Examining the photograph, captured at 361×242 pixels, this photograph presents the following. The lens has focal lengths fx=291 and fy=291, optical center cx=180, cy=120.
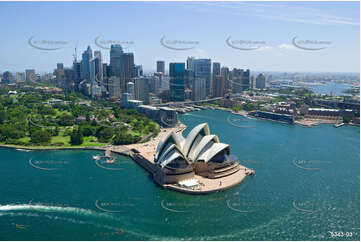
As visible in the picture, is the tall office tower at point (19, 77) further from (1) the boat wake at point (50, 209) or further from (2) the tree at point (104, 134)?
(1) the boat wake at point (50, 209)

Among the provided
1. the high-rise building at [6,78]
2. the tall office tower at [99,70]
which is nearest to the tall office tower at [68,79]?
the tall office tower at [99,70]

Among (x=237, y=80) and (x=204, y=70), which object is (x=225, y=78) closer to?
(x=204, y=70)

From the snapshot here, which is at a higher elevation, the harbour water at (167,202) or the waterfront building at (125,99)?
the waterfront building at (125,99)

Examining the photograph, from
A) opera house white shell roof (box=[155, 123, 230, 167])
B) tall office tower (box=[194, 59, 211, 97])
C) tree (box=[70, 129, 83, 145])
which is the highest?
tall office tower (box=[194, 59, 211, 97])

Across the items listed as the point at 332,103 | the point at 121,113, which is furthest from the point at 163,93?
the point at 332,103

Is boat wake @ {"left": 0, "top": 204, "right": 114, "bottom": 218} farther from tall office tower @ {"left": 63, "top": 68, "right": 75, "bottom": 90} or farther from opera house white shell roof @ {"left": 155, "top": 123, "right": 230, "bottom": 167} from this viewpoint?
tall office tower @ {"left": 63, "top": 68, "right": 75, "bottom": 90}

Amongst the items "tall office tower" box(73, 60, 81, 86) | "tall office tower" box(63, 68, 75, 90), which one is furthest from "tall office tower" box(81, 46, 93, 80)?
"tall office tower" box(63, 68, 75, 90)

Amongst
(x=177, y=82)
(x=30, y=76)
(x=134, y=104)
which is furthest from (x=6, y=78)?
(x=134, y=104)
